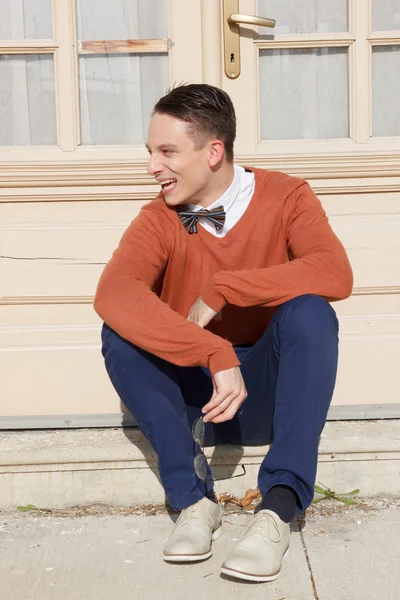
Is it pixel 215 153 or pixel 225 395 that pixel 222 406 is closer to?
pixel 225 395

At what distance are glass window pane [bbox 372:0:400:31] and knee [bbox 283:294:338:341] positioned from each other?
143cm

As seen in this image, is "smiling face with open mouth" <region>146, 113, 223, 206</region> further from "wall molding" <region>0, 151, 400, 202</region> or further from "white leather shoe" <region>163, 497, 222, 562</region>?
"white leather shoe" <region>163, 497, 222, 562</region>

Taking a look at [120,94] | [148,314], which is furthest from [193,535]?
[120,94]

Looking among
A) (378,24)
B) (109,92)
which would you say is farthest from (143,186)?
(378,24)

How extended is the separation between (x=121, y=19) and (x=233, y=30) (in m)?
0.43

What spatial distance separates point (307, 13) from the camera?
10.9 feet

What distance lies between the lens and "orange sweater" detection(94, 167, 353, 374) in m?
2.38

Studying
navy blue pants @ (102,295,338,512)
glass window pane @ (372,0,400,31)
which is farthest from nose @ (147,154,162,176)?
glass window pane @ (372,0,400,31)

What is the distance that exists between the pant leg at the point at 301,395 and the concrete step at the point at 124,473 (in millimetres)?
510

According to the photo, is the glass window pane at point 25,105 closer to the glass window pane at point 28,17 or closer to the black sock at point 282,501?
the glass window pane at point 28,17

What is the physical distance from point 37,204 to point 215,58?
2.83ft

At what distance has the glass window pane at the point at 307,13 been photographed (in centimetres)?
332

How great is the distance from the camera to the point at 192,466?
2418mm

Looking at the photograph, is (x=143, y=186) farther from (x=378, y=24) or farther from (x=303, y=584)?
(x=303, y=584)
